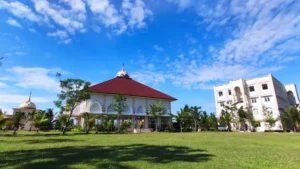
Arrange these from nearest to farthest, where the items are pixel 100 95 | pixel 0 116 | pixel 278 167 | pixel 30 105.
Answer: pixel 278 167, pixel 0 116, pixel 100 95, pixel 30 105

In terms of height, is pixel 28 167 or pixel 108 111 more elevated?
pixel 108 111

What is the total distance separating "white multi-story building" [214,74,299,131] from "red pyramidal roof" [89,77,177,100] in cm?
1748

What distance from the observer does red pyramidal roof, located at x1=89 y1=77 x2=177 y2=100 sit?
39866 millimetres

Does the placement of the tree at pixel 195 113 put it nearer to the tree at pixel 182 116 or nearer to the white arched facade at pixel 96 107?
the tree at pixel 182 116

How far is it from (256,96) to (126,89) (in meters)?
33.2

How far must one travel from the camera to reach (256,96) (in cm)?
5094

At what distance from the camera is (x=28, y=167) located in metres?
5.45

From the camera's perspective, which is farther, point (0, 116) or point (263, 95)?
point (263, 95)

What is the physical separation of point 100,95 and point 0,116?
1784 centimetres

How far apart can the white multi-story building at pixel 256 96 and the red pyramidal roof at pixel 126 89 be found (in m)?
17.5

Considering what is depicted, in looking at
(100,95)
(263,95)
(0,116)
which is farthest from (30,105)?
(263,95)

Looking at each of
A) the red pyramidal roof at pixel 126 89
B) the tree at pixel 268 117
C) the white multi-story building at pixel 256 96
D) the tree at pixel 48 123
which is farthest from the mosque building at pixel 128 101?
the tree at pixel 268 117

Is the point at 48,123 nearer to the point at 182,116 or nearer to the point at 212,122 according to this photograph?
the point at 182,116

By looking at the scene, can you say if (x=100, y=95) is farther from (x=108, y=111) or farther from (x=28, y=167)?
(x=28, y=167)
